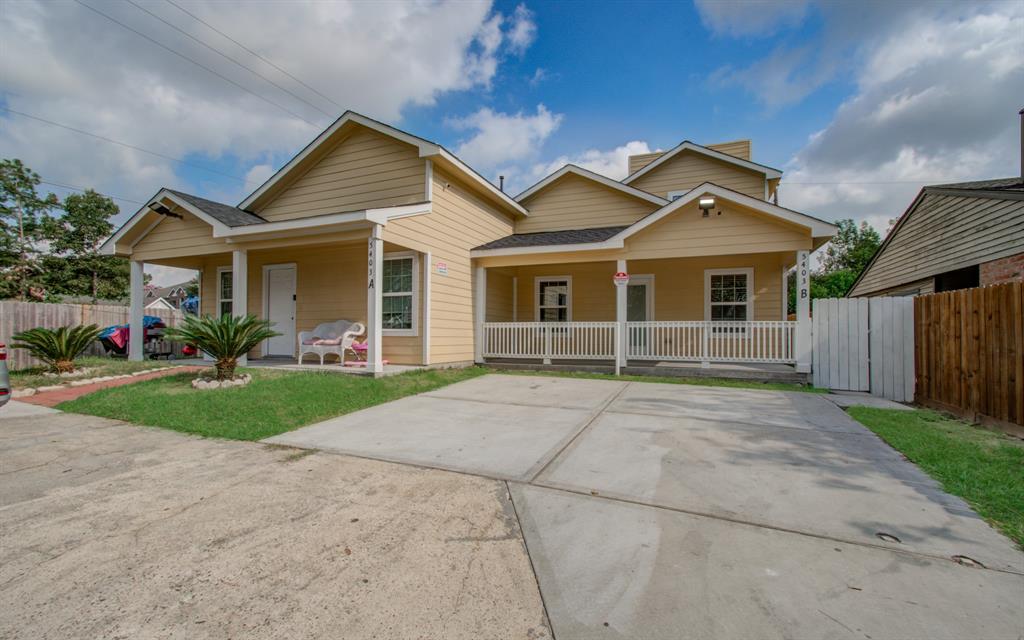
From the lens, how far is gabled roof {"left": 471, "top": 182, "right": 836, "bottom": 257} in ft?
28.0

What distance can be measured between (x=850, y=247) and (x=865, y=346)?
49.7 meters

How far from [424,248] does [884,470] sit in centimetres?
831

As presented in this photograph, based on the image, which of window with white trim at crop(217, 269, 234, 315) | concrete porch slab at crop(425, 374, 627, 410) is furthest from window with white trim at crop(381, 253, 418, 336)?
window with white trim at crop(217, 269, 234, 315)

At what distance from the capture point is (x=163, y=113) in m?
15.0

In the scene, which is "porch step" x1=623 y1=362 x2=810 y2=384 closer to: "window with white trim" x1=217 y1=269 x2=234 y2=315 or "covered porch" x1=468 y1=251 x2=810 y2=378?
"covered porch" x1=468 y1=251 x2=810 y2=378

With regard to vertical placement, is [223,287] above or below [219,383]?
above

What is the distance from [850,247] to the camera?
46.2m

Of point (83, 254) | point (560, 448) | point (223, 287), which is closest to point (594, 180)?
point (560, 448)

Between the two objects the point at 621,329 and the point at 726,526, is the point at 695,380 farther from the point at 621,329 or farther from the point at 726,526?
the point at 726,526

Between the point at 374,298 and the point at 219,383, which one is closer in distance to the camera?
the point at 219,383

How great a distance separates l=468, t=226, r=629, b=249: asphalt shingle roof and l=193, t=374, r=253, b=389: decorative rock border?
6465 mm

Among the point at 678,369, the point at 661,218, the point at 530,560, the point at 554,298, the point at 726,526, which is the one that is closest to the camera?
the point at 530,560

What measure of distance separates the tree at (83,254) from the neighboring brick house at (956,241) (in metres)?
45.3

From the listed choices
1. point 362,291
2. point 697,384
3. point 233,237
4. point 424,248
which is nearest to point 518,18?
point 424,248
